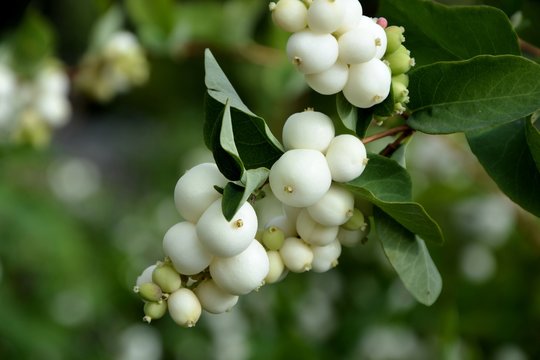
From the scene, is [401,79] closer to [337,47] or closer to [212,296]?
[337,47]

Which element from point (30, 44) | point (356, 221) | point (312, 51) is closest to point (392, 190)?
point (356, 221)

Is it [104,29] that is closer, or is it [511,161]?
[511,161]

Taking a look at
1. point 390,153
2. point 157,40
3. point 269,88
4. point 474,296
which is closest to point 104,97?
point 157,40

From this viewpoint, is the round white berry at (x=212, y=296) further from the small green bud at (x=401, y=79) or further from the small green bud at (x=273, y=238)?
the small green bud at (x=401, y=79)

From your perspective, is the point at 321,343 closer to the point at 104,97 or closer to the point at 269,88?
the point at 269,88

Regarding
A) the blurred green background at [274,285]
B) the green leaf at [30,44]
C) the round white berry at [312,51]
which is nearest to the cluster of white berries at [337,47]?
the round white berry at [312,51]

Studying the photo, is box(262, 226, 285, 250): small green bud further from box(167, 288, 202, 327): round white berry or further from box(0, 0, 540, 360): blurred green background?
box(0, 0, 540, 360): blurred green background
